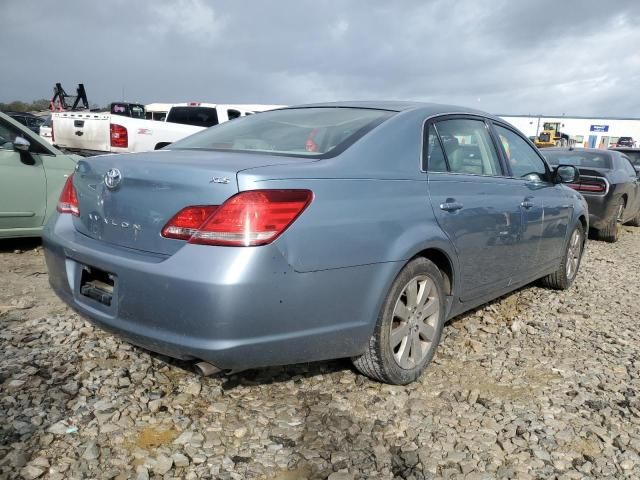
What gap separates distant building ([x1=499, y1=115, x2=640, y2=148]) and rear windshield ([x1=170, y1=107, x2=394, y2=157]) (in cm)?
5705

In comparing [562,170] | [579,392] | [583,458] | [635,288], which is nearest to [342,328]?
[583,458]

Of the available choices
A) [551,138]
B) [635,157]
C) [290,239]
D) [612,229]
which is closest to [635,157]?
[635,157]

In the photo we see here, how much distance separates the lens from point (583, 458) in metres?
2.38

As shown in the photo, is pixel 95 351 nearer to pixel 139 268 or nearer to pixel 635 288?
pixel 139 268

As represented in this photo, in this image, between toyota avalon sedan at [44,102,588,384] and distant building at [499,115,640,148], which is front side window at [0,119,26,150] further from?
distant building at [499,115,640,148]

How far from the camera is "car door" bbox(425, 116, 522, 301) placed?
3.03 meters

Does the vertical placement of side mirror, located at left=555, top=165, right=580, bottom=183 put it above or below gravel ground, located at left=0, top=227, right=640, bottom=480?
above

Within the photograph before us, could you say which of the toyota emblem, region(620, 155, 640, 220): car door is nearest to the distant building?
region(620, 155, 640, 220): car door

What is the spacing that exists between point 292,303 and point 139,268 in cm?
65

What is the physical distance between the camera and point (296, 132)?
2.97 m

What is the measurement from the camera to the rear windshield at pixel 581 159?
8.37 m

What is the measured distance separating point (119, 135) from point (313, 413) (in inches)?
A: 335

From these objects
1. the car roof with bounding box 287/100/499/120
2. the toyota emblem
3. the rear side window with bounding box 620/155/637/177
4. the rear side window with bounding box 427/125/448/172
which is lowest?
the rear side window with bounding box 620/155/637/177

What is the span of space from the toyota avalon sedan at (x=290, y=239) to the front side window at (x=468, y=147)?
21mm
